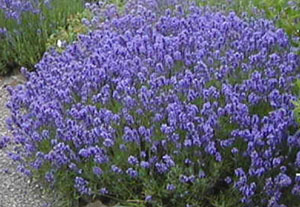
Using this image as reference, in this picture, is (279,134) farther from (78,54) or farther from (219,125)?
(78,54)

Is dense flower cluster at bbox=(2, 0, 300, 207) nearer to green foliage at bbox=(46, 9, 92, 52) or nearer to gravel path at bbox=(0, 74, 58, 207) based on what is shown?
gravel path at bbox=(0, 74, 58, 207)

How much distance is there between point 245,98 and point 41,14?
303 centimetres

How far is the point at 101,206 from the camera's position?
12.0 ft

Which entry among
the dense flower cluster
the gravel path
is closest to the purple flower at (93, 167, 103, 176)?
the dense flower cluster

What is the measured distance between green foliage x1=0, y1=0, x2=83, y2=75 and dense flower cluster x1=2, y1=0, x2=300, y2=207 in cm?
169

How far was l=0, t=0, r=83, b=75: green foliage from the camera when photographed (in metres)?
5.87

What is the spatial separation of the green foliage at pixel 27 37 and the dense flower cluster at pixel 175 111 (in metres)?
1.69

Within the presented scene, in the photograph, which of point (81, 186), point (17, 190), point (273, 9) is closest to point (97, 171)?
point (81, 186)

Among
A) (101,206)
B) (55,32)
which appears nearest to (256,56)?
(101,206)

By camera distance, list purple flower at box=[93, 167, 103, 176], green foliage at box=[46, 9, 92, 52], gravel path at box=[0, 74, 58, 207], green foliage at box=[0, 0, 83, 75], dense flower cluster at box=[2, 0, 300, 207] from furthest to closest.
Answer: green foliage at box=[0, 0, 83, 75] < green foliage at box=[46, 9, 92, 52] < gravel path at box=[0, 74, 58, 207] < purple flower at box=[93, 167, 103, 176] < dense flower cluster at box=[2, 0, 300, 207]

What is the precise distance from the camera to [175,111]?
11.2 ft

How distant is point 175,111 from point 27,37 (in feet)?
9.51

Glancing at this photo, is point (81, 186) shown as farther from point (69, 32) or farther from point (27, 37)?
point (27, 37)

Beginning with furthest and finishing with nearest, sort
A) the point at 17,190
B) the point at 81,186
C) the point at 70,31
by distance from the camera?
the point at 70,31 → the point at 17,190 → the point at 81,186
